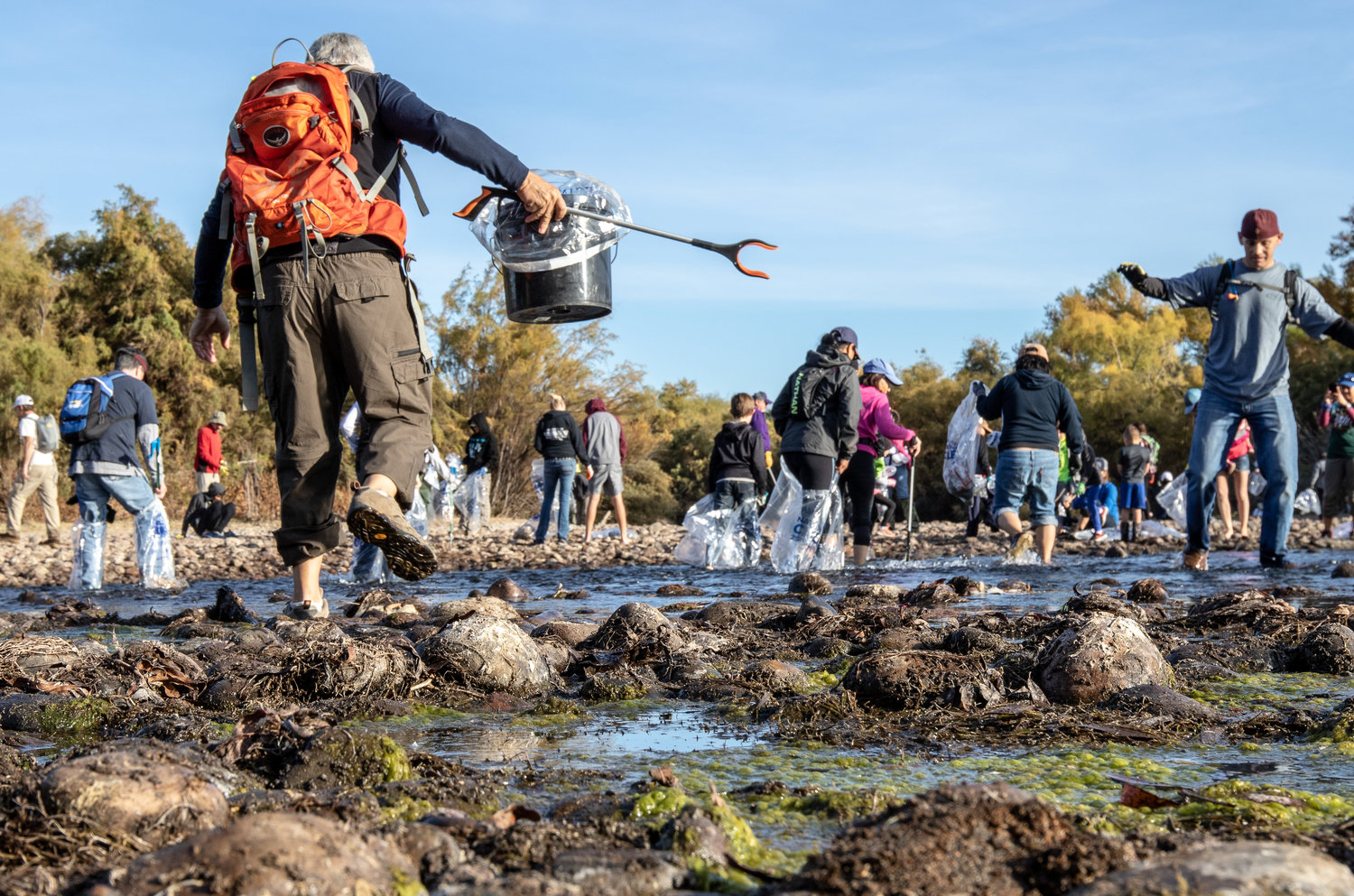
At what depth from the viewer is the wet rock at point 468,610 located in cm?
552

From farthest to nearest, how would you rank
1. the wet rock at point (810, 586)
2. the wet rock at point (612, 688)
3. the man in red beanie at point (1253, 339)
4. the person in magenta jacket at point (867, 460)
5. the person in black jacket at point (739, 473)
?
the person in black jacket at point (739, 473)
the person in magenta jacket at point (867, 460)
the man in red beanie at point (1253, 339)
the wet rock at point (810, 586)
the wet rock at point (612, 688)

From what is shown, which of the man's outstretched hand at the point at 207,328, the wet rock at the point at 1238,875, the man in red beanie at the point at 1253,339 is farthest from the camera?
the man in red beanie at the point at 1253,339

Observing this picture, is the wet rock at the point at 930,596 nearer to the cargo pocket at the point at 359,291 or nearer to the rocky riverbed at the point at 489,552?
the cargo pocket at the point at 359,291

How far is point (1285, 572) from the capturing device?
8.76 metres

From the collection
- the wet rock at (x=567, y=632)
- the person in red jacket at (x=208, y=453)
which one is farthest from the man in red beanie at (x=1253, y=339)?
the person in red jacket at (x=208, y=453)

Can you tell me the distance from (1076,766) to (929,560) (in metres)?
10.1

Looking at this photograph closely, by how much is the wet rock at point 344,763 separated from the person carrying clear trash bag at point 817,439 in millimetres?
8063

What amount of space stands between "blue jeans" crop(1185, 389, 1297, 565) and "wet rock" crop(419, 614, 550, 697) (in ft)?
20.6

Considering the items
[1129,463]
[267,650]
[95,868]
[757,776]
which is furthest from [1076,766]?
[1129,463]

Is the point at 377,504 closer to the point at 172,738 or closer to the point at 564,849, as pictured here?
the point at 172,738

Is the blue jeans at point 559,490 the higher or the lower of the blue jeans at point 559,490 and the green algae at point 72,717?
the higher

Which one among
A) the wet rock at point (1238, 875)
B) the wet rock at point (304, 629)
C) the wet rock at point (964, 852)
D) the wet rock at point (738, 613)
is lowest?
the wet rock at point (738, 613)

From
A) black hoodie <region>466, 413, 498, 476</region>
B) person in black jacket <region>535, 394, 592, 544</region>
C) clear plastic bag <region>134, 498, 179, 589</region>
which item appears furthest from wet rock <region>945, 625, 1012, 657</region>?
black hoodie <region>466, 413, 498, 476</region>

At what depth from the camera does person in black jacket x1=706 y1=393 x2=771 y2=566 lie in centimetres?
1213
